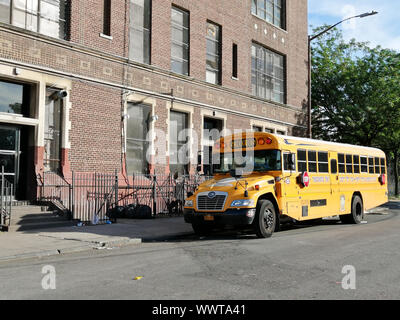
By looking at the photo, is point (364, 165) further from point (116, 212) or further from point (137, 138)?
point (116, 212)

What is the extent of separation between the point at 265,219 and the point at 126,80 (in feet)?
30.1

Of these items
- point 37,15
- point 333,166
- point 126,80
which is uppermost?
point 37,15

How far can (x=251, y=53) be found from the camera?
945 inches

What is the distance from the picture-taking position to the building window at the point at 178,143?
19000mm

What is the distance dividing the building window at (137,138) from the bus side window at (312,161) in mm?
7595

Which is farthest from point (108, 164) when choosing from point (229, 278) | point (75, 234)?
point (229, 278)

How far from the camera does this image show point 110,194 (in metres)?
15.3

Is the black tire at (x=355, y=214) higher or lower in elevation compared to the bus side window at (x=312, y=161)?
lower

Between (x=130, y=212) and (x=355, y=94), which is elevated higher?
(x=355, y=94)

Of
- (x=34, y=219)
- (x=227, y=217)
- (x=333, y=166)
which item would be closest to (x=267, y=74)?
(x=333, y=166)

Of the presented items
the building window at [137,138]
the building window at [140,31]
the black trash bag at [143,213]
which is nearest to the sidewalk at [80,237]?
the black trash bag at [143,213]

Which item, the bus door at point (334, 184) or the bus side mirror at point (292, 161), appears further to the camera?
the bus door at point (334, 184)

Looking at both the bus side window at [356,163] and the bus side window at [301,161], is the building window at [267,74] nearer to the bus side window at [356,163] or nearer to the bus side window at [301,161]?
the bus side window at [356,163]
